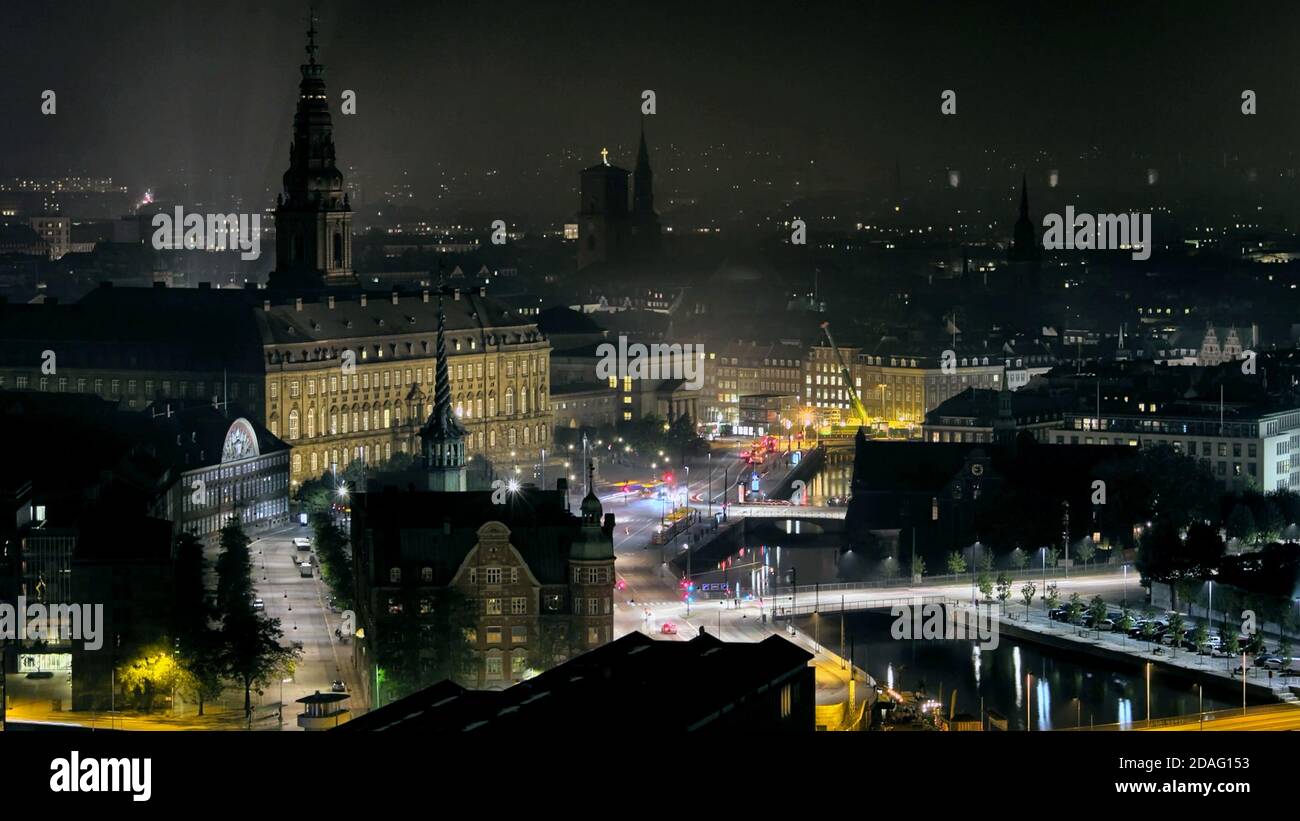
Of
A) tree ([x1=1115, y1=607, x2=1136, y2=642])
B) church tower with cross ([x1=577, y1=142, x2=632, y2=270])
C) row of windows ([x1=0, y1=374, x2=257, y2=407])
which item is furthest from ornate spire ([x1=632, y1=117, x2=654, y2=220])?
tree ([x1=1115, y1=607, x2=1136, y2=642])

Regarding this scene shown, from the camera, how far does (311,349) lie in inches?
3081

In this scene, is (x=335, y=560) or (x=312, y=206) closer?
(x=335, y=560)

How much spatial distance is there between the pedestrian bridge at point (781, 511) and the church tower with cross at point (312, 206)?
697 inches

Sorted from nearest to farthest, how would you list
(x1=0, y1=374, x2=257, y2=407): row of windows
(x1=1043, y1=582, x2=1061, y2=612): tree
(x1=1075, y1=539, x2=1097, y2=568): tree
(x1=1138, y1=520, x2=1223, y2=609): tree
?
(x1=1043, y1=582, x2=1061, y2=612): tree < (x1=1138, y1=520, x2=1223, y2=609): tree < (x1=1075, y1=539, x2=1097, y2=568): tree < (x1=0, y1=374, x2=257, y2=407): row of windows

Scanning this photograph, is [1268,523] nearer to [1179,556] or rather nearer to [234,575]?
[1179,556]

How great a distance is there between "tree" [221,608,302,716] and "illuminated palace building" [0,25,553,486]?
84.5ft

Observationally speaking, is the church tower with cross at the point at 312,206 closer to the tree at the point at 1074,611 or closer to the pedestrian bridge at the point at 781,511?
the pedestrian bridge at the point at 781,511

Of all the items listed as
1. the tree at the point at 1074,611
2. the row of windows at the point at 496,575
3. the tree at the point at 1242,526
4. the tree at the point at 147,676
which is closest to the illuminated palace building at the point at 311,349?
the tree at the point at 1242,526

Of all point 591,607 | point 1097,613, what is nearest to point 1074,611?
point 1097,613

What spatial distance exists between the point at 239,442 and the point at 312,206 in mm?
17319

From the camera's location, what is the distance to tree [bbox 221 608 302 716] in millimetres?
45438

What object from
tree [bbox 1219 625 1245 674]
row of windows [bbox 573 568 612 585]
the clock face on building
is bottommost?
tree [bbox 1219 625 1245 674]

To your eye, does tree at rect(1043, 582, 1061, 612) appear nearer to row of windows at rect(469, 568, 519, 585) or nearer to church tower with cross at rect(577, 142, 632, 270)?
row of windows at rect(469, 568, 519, 585)
